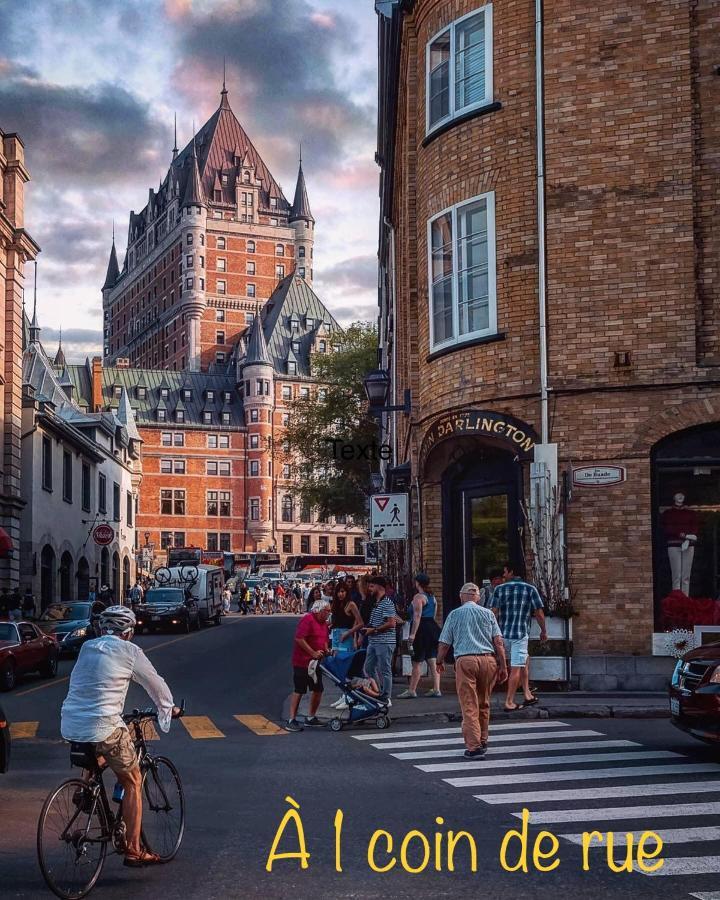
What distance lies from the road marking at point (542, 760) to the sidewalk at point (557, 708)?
11.4 feet

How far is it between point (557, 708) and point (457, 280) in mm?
7805

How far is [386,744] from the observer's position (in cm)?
1412

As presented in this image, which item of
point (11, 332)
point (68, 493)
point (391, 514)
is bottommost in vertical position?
point (391, 514)

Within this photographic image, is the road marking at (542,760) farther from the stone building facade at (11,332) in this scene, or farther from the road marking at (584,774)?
the stone building facade at (11,332)

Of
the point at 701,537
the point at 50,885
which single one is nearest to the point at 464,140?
the point at 701,537

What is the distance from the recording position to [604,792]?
10.2 metres

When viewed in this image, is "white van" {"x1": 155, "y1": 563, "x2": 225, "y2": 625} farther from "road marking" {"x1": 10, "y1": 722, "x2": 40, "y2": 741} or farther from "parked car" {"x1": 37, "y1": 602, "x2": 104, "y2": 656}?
"road marking" {"x1": 10, "y1": 722, "x2": 40, "y2": 741}

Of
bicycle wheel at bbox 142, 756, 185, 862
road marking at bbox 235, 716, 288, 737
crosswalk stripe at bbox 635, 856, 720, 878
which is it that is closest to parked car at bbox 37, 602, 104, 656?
road marking at bbox 235, 716, 288, 737

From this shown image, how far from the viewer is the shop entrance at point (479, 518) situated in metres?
20.0

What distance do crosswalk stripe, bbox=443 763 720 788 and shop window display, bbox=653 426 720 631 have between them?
7.07 meters

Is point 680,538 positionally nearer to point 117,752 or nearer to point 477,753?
point 477,753

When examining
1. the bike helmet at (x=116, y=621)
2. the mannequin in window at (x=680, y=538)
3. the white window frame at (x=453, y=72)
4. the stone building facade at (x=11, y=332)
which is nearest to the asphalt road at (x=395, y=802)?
the bike helmet at (x=116, y=621)

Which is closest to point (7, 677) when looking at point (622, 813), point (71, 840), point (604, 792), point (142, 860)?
point (604, 792)

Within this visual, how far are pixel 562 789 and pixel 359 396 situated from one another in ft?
170
